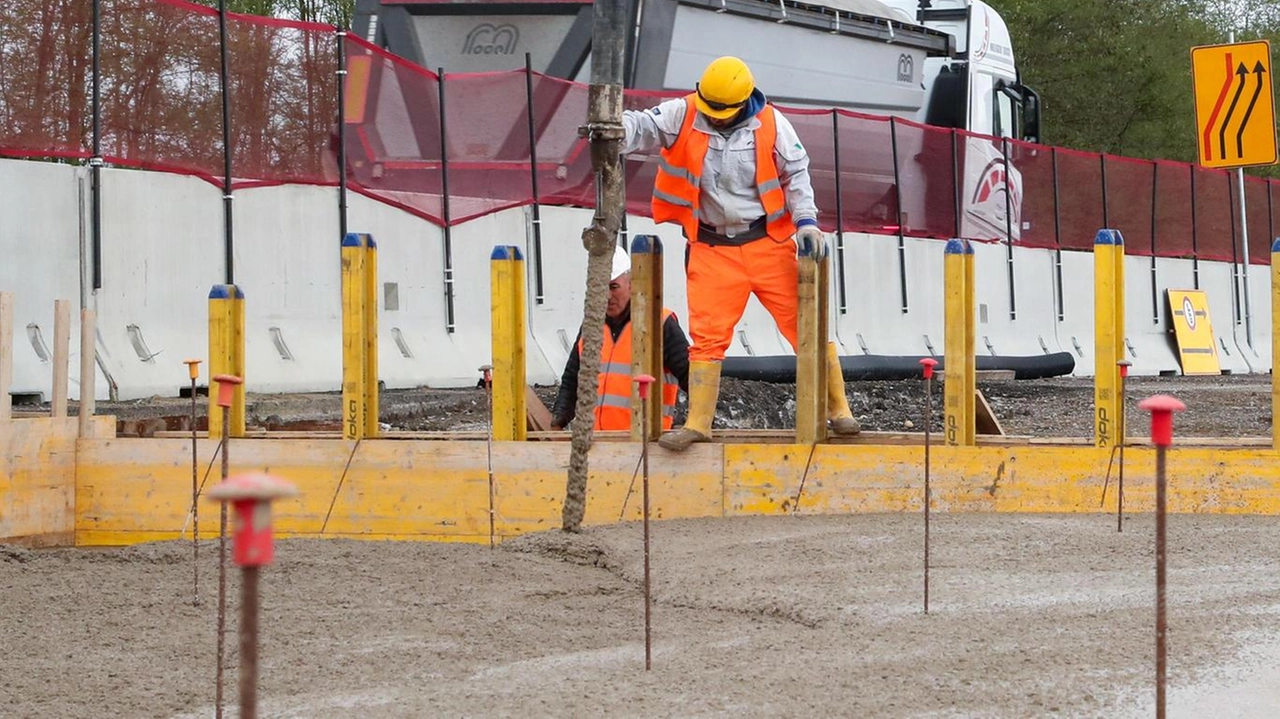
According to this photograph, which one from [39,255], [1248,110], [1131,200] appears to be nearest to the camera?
[39,255]

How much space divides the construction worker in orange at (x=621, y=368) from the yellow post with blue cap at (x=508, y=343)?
31.3 inches

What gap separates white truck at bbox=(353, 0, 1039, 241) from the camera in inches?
637

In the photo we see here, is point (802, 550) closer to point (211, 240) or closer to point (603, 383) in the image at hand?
point (603, 383)

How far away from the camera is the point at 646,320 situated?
862 centimetres

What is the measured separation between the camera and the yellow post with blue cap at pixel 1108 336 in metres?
8.26

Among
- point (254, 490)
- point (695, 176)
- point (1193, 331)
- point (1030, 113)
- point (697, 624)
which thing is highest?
point (1030, 113)

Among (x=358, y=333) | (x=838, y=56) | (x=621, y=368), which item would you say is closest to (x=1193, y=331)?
(x=838, y=56)

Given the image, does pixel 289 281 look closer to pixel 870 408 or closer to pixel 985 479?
pixel 870 408

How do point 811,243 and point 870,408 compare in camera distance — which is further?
point 870,408

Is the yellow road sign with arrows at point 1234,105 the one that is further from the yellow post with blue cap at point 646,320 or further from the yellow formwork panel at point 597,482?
the yellow post with blue cap at point 646,320

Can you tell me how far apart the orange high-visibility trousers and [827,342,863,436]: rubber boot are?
0.81 ft

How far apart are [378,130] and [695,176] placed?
620 cm

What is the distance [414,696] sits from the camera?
5293 millimetres

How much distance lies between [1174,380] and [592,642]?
17.0 m
